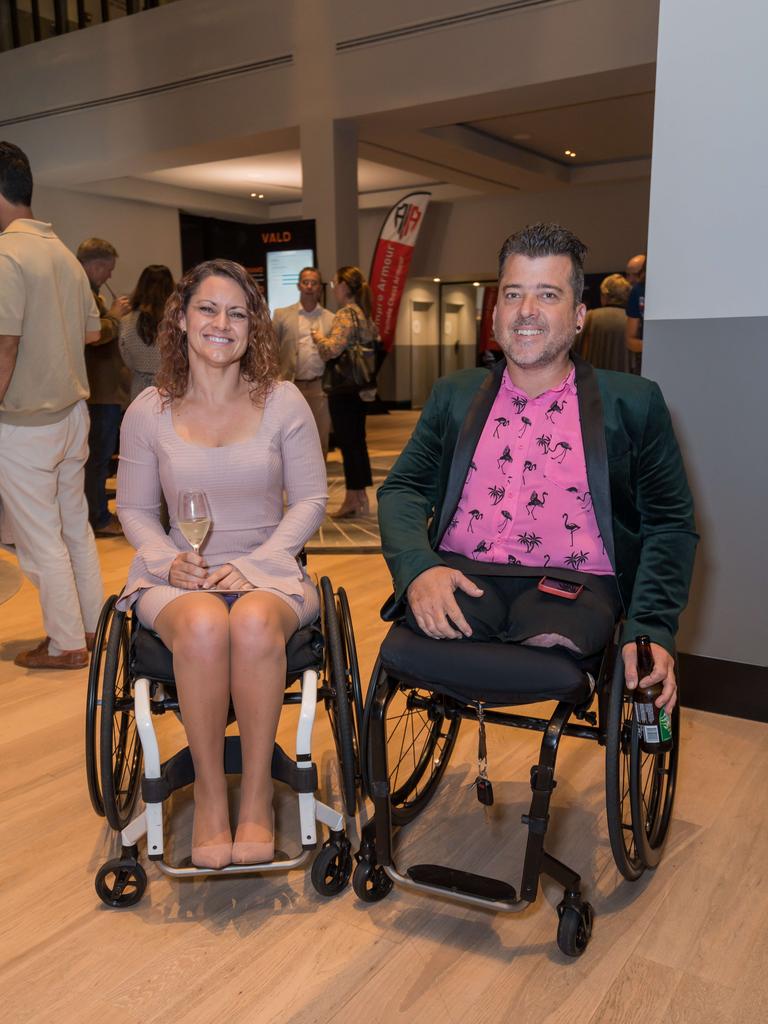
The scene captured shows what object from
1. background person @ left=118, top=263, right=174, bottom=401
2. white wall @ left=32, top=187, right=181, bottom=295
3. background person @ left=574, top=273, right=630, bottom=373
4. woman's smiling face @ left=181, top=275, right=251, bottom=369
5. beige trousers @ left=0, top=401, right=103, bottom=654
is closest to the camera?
woman's smiling face @ left=181, top=275, right=251, bottom=369

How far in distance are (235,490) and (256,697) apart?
1.63 feet

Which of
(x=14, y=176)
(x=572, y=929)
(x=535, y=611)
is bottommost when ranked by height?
(x=572, y=929)

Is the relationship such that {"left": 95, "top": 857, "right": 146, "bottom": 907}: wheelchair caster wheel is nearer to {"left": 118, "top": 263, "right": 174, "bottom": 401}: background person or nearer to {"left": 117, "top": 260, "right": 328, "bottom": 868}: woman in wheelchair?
{"left": 117, "top": 260, "right": 328, "bottom": 868}: woman in wheelchair

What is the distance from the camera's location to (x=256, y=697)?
178 centimetres

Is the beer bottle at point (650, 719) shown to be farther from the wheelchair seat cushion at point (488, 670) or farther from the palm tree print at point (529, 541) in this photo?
the palm tree print at point (529, 541)

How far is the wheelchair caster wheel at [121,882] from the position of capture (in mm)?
1800

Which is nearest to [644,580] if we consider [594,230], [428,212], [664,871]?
[664,871]

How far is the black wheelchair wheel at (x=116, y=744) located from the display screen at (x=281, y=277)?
254 inches

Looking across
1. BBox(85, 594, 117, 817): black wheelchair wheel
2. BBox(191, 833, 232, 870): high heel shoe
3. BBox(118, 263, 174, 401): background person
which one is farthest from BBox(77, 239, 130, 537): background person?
BBox(191, 833, 232, 870): high heel shoe

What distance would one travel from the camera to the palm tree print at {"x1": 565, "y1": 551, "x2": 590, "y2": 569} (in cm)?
188

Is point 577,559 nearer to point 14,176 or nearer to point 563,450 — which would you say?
point 563,450

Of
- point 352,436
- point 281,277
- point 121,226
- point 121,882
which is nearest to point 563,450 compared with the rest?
point 121,882

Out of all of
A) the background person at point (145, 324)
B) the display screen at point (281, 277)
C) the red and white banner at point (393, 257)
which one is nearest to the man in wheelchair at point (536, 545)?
the background person at point (145, 324)

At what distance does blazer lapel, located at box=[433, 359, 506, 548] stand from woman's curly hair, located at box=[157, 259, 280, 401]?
0.50m
